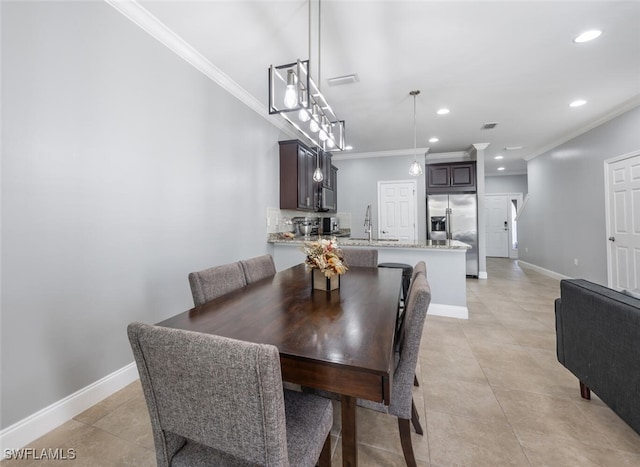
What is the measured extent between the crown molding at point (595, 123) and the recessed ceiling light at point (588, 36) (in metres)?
1.97

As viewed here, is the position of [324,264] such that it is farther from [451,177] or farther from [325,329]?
[451,177]

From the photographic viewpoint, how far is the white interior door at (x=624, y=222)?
3.49m

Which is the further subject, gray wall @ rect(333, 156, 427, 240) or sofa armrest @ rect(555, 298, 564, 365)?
gray wall @ rect(333, 156, 427, 240)

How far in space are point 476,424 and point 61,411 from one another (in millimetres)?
2454

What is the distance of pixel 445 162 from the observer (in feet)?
19.4

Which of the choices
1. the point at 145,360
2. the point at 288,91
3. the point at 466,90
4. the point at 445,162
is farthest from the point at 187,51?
the point at 445,162

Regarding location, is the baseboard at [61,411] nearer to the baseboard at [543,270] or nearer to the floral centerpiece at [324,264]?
the floral centerpiece at [324,264]

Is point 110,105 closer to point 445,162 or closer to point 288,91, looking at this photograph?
point 288,91

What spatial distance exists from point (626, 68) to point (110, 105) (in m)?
4.71

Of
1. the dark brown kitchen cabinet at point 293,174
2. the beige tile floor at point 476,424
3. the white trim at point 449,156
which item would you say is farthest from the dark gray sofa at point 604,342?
the white trim at point 449,156

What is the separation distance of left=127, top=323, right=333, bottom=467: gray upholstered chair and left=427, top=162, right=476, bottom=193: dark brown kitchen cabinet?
5711mm

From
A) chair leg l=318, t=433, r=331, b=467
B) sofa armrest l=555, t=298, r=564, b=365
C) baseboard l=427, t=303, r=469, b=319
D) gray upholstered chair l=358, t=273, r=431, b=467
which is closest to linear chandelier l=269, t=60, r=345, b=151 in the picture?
gray upholstered chair l=358, t=273, r=431, b=467

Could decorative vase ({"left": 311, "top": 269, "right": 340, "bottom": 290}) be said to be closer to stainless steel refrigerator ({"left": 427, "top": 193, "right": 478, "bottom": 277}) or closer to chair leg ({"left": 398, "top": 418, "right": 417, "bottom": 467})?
chair leg ({"left": 398, "top": 418, "right": 417, "bottom": 467})

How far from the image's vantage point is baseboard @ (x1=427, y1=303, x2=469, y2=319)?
10.7ft
